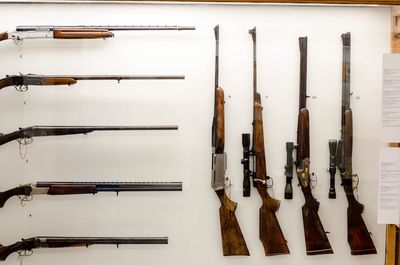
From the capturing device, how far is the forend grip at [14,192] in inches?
94.2

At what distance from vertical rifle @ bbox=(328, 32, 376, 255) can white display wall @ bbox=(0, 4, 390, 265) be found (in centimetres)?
3

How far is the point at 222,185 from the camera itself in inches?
96.5

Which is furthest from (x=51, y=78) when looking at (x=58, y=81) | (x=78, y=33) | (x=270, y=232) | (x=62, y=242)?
(x=270, y=232)

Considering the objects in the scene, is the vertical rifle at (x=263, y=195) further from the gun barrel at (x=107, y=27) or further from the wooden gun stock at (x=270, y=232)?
the gun barrel at (x=107, y=27)

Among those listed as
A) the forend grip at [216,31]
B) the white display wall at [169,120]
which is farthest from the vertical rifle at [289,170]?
the forend grip at [216,31]

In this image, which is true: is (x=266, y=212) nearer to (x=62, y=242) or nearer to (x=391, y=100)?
(x=391, y=100)

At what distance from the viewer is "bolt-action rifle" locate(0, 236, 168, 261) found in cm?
242

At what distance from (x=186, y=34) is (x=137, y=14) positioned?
28 centimetres

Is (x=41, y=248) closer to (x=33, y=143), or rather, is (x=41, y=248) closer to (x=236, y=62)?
(x=33, y=143)

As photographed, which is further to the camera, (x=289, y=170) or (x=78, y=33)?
(x=289, y=170)

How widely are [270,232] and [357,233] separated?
484mm

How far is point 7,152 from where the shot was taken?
96.0 inches

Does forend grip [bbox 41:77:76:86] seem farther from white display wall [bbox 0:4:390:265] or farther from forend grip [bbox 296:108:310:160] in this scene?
forend grip [bbox 296:108:310:160]

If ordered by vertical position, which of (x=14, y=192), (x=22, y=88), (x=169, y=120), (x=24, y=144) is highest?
Result: (x=22, y=88)
